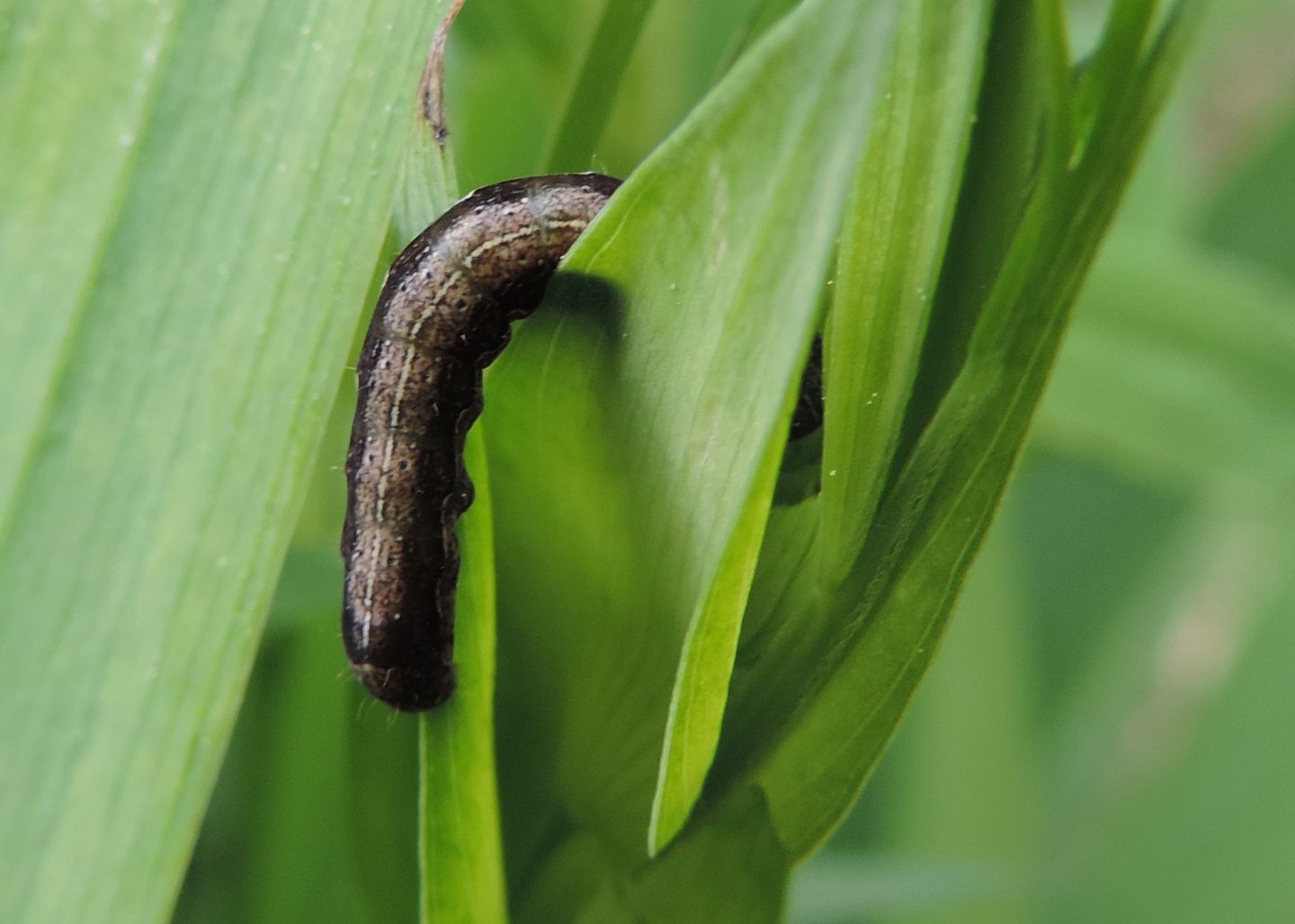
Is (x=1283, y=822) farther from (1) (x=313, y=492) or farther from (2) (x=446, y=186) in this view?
(2) (x=446, y=186)

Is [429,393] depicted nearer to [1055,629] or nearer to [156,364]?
[156,364]

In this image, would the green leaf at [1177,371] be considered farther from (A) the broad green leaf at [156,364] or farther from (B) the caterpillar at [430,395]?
(A) the broad green leaf at [156,364]

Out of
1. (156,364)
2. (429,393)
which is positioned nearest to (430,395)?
(429,393)

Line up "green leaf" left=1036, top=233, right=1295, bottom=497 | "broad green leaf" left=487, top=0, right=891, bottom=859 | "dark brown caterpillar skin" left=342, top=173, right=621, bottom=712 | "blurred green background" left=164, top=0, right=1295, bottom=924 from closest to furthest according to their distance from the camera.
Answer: "broad green leaf" left=487, top=0, right=891, bottom=859, "dark brown caterpillar skin" left=342, top=173, right=621, bottom=712, "blurred green background" left=164, top=0, right=1295, bottom=924, "green leaf" left=1036, top=233, right=1295, bottom=497

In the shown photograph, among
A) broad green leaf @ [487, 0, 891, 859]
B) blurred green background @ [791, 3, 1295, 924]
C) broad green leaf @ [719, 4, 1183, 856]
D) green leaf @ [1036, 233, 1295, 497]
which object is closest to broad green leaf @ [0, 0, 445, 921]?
broad green leaf @ [487, 0, 891, 859]

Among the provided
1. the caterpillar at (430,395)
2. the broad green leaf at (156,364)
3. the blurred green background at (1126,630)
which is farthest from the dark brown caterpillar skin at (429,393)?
the blurred green background at (1126,630)

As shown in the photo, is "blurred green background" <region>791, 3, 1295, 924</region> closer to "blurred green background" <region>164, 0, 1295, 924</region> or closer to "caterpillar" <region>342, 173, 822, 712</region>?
"blurred green background" <region>164, 0, 1295, 924</region>
